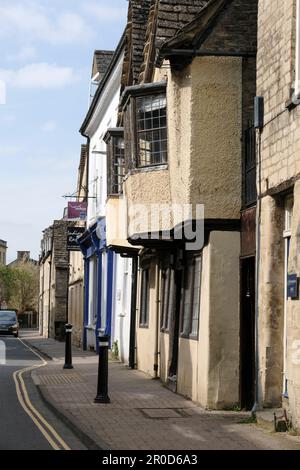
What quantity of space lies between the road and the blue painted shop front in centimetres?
849

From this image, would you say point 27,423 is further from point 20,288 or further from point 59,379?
point 20,288

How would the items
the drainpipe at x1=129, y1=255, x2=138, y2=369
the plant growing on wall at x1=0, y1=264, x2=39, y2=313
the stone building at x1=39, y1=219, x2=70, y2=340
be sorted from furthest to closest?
the plant growing on wall at x1=0, y1=264, x2=39, y2=313 < the stone building at x1=39, y1=219, x2=70, y2=340 < the drainpipe at x1=129, y1=255, x2=138, y2=369

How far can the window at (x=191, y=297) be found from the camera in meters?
15.3

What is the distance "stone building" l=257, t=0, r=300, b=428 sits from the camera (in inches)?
453

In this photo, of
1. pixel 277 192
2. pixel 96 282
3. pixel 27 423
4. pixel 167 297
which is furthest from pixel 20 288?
pixel 277 192

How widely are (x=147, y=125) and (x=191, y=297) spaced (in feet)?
11.3

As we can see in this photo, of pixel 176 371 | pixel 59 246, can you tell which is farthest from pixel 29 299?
pixel 176 371

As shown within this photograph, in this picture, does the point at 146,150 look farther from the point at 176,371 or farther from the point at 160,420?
the point at 160,420

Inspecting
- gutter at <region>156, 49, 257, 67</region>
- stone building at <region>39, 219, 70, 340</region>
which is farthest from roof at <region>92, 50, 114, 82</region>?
stone building at <region>39, 219, 70, 340</region>

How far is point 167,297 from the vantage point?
18.4 metres

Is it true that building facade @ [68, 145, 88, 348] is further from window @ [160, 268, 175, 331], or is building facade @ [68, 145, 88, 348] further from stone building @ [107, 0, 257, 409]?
stone building @ [107, 0, 257, 409]

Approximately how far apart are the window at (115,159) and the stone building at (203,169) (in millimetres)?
4420

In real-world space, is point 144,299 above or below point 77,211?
below

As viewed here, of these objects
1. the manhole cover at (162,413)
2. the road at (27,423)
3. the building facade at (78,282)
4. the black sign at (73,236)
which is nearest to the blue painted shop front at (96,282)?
the black sign at (73,236)
